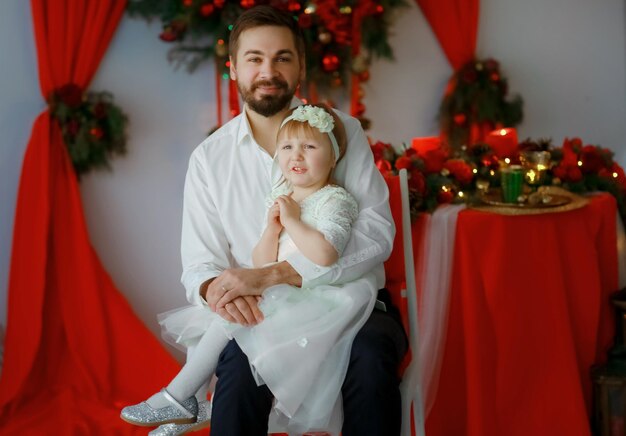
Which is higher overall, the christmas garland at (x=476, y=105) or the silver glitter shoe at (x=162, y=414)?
the christmas garland at (x=476, y=105)

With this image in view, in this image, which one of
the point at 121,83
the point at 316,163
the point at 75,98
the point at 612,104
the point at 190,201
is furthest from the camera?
the point at 612,104

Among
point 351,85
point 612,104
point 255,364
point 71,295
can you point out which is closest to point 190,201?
point 255,364

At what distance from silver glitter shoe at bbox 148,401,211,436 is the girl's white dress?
0.27m

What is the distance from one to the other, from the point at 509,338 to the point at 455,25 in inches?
82.7

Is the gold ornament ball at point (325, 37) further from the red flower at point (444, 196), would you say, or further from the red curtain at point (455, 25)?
the red flower at point (444, 196)

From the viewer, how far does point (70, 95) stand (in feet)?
11.6

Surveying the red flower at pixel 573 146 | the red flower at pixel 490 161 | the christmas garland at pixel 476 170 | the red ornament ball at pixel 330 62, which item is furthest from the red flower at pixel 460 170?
the red ornament ball at pixel 330 62

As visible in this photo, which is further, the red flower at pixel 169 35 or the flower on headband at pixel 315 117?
the red flower at pixel 169 35

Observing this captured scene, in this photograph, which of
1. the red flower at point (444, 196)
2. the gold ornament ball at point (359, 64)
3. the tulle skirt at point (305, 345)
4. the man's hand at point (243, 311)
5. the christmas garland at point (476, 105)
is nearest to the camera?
the tulle skirt at point (305, 345)

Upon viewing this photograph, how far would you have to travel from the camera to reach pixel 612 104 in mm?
4621

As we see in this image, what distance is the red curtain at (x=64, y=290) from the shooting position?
351cm

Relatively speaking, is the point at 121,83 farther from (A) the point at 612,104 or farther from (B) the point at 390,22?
(A) the point at 612,104

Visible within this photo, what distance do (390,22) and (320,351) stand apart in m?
2.68

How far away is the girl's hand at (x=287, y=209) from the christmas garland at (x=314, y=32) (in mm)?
1664
